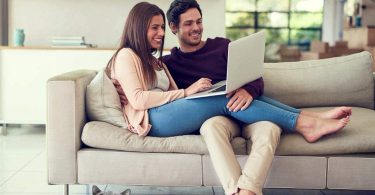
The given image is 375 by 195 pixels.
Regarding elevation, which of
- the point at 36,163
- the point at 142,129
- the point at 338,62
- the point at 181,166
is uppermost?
the point at 338,62

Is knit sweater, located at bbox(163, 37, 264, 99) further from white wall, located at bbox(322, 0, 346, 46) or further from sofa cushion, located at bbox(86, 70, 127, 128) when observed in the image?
white wall, located at bbox(322, 0, 346, 46)

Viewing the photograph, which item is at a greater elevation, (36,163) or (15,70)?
(15,70)

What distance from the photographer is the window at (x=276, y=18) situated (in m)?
11.2

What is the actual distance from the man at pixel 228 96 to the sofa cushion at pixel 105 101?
0.39 m

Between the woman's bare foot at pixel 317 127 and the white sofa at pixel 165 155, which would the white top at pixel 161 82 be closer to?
the white sofa at pixel 165 155

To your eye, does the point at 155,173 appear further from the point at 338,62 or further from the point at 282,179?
the point at 338,62

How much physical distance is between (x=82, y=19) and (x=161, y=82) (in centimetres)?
259

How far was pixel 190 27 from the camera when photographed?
2580 millimetres

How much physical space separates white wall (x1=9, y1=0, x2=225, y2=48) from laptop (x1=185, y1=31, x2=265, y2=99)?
2.41 metres

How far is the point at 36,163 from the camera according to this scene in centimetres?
331

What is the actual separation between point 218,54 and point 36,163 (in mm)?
1467

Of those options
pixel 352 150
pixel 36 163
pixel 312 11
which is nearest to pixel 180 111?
pixel 352 150

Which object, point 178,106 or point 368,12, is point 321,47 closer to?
point 368,12

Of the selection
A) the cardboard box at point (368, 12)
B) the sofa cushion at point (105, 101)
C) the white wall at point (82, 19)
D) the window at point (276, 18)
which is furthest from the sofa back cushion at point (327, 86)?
the window at point (276, 18)
